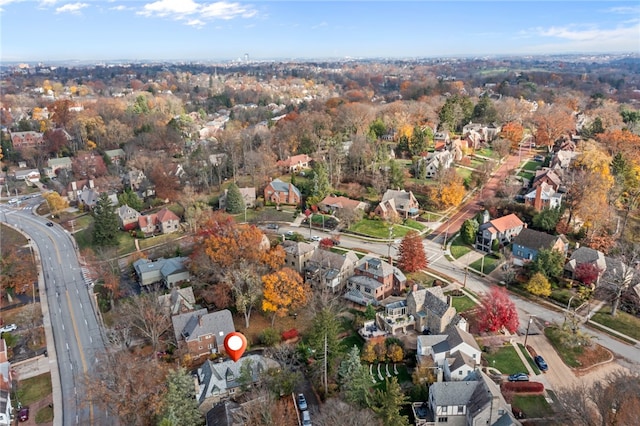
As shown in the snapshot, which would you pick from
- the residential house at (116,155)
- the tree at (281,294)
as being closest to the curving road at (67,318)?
the tree at (281,294)

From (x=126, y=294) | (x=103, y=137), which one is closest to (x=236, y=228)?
(x=126, y=294)

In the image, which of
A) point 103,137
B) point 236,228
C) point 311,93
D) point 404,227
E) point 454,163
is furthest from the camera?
point 311,93

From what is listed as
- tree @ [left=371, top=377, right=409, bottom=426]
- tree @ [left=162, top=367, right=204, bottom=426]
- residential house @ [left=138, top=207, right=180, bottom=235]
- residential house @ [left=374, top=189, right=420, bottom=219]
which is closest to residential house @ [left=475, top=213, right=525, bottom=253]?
residential house @ [left=374, top=189, right=420, bottom=219]

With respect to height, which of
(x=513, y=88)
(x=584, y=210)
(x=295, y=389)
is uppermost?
(x=513, y=88)

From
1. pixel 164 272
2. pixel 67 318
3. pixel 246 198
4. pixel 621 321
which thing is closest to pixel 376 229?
pixel 246 198

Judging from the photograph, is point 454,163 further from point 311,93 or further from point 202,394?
point 311,93

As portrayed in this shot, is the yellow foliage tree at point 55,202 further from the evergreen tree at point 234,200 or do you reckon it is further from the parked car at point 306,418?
the parked car at point 306,418

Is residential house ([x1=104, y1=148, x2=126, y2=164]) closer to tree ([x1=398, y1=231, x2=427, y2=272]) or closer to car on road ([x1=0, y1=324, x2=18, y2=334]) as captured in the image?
car on road ([x1=0, y1=324, x2=18, y2=334])
